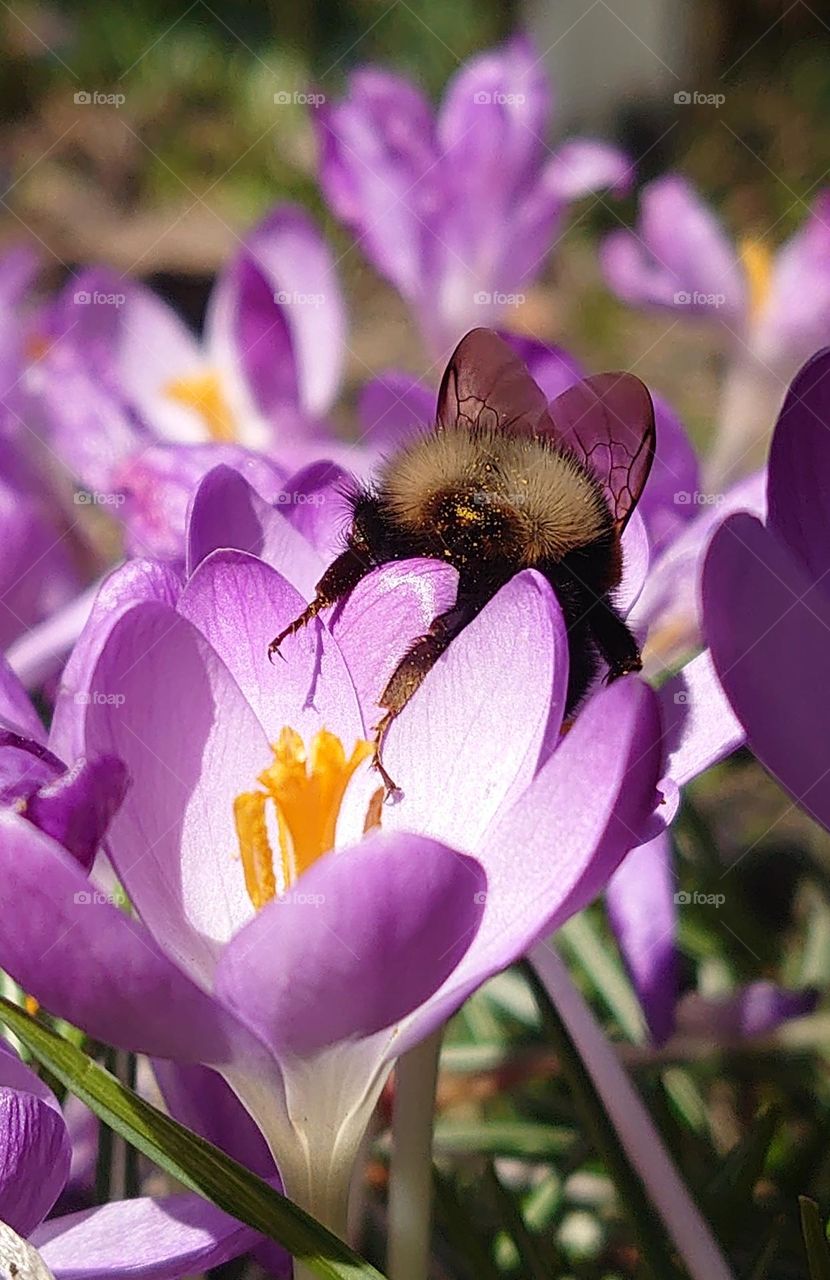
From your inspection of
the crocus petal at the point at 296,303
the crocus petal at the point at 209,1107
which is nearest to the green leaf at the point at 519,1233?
the crocus petal at the point at 209,1107

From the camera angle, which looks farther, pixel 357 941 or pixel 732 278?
pixel 732 278

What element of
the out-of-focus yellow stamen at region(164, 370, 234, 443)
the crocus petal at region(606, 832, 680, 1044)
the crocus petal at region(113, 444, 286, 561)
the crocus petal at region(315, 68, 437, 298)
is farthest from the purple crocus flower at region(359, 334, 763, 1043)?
the crocus petal at region(315, 68, 437, 298)

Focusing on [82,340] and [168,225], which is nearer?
[82,340]

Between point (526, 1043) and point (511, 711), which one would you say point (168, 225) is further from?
point (511, 711)

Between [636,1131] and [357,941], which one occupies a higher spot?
[357,941]

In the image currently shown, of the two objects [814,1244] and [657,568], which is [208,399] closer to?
[657,568]

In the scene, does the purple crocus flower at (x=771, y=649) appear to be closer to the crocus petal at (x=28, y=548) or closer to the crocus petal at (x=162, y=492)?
the crocus petal at (x=162, y=492)

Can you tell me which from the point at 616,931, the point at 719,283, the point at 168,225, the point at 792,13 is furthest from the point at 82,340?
the point at 792,13

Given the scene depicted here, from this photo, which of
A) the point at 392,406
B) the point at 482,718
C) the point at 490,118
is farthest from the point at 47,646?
the point at 490,118
